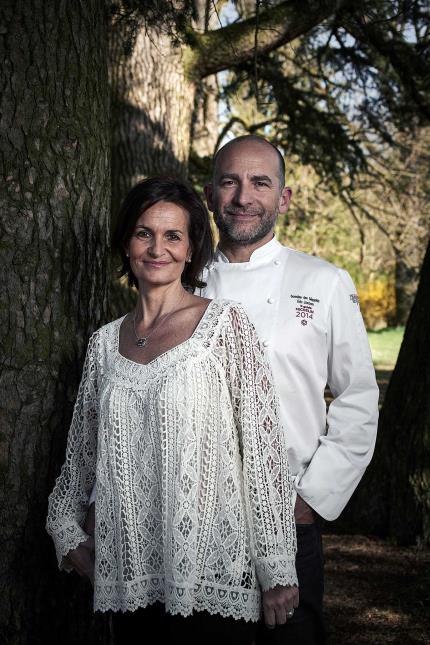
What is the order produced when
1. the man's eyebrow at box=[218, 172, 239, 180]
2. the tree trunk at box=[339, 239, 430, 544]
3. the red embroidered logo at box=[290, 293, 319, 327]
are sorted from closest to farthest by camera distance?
the red embroidered logo at box=[290, 293, 319, 327], the man's eyebrow at box=[218, 172, 239, 180], the tree trunk at box=[339, 239, 430, 544]

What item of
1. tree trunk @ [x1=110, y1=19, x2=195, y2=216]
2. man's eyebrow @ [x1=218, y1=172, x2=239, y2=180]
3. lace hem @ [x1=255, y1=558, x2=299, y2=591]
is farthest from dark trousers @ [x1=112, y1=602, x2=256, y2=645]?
tree trunk @ [x1=110, y1=19, x2=195, y2=216]

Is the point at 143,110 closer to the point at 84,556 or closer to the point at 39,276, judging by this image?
the point at 39,276

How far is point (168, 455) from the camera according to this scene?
2330 mm

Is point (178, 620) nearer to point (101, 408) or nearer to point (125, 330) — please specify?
point (101, 408)

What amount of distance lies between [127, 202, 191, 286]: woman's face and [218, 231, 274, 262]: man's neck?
1.53 feet

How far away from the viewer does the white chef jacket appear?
2.79 meters

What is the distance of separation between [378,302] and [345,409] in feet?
91.5

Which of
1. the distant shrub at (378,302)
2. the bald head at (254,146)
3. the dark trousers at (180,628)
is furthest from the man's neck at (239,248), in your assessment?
the distant shrub at (378,302)

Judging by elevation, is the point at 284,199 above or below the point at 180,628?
above

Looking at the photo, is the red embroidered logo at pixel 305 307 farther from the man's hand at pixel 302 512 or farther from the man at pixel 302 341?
the man's hand at pixel 302 512

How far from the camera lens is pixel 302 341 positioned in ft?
9.33

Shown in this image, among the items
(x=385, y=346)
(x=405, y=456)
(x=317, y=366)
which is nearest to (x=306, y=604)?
(x=317, y=366)

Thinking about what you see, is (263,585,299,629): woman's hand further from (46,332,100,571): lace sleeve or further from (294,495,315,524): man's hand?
(46,332,100,571): lace sleeve

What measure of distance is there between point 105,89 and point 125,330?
111 centimetres
